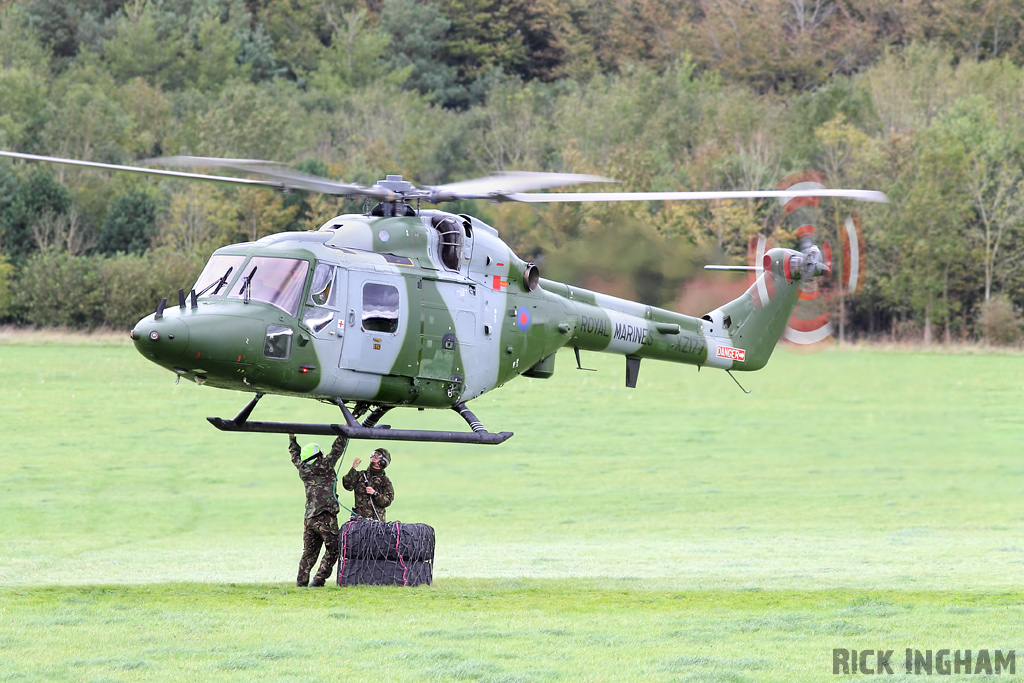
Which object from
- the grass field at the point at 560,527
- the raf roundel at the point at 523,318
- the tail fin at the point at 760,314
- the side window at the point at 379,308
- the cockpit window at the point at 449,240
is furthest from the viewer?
the tail fin at the point at 760,314

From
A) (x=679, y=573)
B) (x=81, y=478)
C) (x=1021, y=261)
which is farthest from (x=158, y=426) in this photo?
(x=1021, y=261)

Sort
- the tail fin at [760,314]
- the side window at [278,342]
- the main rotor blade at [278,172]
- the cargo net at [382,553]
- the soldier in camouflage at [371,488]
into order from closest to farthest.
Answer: the side window at [278,342], the main rotor blade at [278,172], the cargo net at [382,553], the soldier in camouflage at [371,488], the tail fin at [760,314]

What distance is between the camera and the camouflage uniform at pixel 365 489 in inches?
589

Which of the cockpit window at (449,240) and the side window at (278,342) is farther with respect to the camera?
the cockpit window at (449,240)

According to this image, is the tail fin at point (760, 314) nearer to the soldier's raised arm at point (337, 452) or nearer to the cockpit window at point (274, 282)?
the soldier's raised arm at point (337, 452)

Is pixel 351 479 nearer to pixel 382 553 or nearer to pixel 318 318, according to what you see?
pixel 382 553

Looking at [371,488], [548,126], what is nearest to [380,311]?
[371,488]

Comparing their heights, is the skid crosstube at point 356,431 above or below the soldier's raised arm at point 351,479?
above

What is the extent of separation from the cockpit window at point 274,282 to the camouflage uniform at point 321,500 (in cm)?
224

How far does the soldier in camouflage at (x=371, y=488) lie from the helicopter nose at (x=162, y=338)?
10.6ft

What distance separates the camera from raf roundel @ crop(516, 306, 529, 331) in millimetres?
15086

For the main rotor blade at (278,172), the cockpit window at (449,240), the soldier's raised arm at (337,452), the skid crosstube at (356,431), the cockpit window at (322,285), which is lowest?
the soldier's raised arm at (337,452)

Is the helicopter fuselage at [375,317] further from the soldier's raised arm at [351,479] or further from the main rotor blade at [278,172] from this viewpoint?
the soldier's raised arm at [351,479]

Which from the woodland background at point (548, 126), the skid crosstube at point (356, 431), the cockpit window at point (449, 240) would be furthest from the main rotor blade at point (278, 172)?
the woodland background at point (548, 126)
